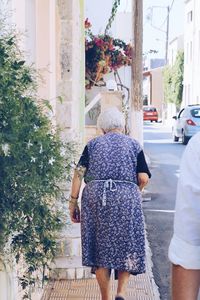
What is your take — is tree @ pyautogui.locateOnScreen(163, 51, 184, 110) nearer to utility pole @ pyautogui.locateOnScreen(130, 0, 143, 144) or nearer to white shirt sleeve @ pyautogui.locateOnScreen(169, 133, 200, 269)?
utility pole @ pyautogui.locateOnScreen(130, 0, 143, 144)

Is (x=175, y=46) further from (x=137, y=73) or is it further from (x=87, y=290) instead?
(x=87, y=290)

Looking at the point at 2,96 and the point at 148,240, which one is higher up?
the point at 2,96

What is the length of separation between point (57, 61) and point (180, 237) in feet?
13.5

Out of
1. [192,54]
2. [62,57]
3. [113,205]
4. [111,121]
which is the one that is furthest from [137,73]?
[192,54]

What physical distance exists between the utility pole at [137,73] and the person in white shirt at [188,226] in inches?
448

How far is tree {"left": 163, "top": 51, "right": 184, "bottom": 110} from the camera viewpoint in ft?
168

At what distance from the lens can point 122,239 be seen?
5.19 m

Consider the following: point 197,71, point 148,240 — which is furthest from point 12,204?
point 197,71

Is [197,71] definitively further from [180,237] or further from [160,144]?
[180,237]

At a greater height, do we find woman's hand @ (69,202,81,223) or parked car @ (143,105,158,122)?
woman's hand @ (69,202,81,223)

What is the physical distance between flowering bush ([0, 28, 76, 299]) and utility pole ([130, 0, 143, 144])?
10.4 meters

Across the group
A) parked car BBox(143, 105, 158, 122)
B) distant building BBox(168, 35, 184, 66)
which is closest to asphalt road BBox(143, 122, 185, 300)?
parked car BBox(143, 105, 158, 122)

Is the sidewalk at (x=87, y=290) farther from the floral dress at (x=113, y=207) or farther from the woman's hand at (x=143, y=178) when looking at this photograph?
the woman's hand at (x=143, y=178)

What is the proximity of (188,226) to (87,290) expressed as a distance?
389cm
